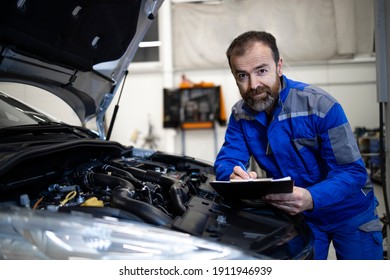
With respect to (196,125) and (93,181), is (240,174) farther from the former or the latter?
(196,125)

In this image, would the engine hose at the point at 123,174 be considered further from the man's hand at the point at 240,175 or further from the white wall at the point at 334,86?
the white wall at the point at 334,86

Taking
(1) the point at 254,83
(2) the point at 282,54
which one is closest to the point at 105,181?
(1) the point at 254,83

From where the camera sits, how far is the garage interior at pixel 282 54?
1570mm

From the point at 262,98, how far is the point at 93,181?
78 cm

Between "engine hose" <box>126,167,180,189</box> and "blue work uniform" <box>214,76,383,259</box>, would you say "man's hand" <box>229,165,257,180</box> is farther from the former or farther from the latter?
"engine hose" <box>126,167,180,189</box>

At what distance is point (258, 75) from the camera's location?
121 cm

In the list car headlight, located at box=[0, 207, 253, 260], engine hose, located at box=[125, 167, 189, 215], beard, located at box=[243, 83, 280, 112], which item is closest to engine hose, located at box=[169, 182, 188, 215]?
engine hose, located at box=[125, 167, 189, 215]

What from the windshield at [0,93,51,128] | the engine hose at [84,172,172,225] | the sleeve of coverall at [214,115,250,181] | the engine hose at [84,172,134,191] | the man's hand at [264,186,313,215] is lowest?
the man's hand at [264,186,313,215]

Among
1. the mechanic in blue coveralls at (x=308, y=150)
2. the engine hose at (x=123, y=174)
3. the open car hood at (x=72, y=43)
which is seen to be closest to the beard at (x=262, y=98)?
the mechanic in blue coveralls at (x=308, y=150)

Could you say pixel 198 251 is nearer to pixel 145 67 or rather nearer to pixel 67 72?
pixel 67 72

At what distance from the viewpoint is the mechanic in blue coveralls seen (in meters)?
1.14

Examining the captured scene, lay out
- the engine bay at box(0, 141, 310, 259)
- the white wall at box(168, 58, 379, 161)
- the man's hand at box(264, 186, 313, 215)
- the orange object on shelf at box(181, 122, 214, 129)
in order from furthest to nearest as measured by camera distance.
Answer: the orange object on shelf at box(181, 122, 214, 129), the white wall at box(168, 58, 379, 161), the man's hand at box(264, 186, 313, 215), the engine bay at box(0, 141, 310, 259)

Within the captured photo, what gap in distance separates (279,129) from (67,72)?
1227 mm

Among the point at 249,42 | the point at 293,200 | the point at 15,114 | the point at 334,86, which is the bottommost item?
the point at 293,200
